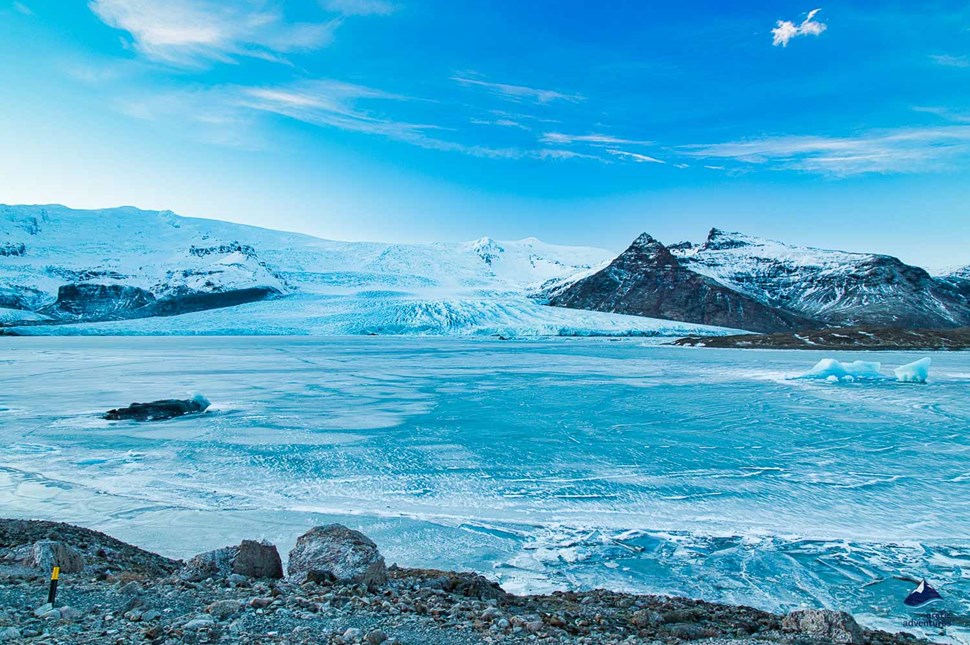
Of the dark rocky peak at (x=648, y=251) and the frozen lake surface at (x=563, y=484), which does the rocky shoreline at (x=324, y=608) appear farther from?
the dark rocky peak at (x=648, y=251)

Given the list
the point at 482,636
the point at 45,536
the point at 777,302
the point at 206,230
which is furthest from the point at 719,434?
the point at 206,230

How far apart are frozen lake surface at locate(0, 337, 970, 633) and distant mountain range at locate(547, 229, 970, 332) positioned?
103118 millimetres

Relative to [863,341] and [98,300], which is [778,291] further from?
[98,300]

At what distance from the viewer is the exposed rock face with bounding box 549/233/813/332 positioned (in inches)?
4334

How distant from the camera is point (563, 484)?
291 inches

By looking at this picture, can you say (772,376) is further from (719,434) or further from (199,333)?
(199,333)

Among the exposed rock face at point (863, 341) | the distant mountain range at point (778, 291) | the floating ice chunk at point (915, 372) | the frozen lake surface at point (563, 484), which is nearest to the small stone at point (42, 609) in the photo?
the frozen lake surface at point (563, 484)

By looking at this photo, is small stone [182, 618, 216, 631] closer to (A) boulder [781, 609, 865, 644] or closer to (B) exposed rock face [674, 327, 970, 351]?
(A) boulder [781, 609, 865, 644]

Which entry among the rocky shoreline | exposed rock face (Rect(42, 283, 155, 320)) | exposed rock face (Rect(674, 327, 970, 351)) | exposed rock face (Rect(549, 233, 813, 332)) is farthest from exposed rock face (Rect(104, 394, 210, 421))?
exposed rock face (Rect(42, 283, 155, 320))

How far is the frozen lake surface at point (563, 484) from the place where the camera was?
4.89 m

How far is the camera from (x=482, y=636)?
286cm

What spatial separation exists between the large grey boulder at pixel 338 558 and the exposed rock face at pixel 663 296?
113 m
